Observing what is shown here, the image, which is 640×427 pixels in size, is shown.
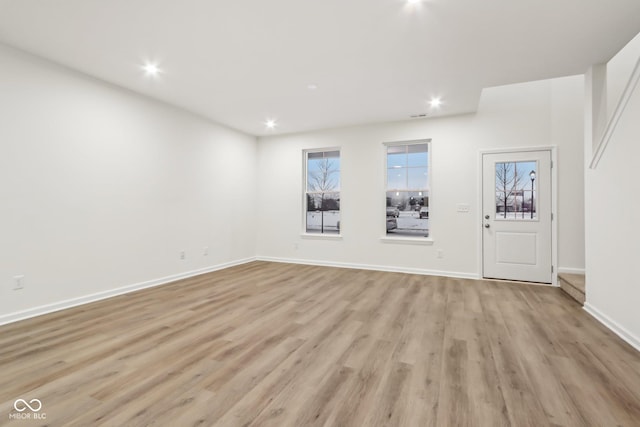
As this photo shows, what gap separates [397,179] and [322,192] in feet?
5.14

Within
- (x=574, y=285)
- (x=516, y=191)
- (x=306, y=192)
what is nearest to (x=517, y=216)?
(x=516, y=191)

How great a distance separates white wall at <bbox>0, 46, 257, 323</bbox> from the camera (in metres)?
2.91

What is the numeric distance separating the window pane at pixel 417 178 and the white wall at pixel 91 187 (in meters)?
3.67

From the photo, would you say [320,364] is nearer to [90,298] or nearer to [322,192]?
[90,298]

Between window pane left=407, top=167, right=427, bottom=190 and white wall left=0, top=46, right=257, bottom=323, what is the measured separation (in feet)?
12.0

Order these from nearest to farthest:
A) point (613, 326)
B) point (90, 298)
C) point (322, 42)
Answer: point (613, 326), point (322, 42), point (90, 298)

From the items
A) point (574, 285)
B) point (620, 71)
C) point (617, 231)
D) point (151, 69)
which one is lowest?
point (574, 285)

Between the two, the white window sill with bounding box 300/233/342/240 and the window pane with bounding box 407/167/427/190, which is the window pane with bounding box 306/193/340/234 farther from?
the window pane with bounding box 407/167/427/190

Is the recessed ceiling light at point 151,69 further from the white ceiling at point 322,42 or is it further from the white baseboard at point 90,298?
the white baseboard at point 90,298

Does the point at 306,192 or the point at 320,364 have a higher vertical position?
the point at 306,192

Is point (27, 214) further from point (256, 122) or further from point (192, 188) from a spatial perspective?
point (256, 122)

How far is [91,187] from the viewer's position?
352 cm

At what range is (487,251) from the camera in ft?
15.5

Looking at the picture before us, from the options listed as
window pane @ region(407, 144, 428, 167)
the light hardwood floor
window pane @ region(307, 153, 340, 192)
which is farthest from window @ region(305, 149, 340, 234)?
the light hardwood floor
